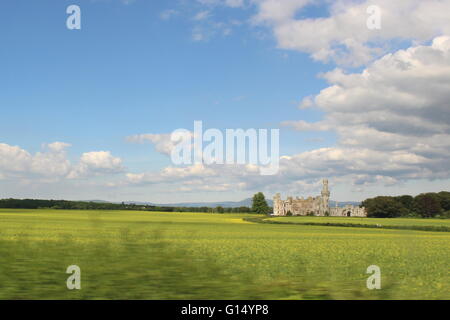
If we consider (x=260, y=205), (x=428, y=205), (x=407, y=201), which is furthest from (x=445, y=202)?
(x=260, y=205)

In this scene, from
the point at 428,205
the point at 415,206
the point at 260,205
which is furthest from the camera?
the point at 260,205

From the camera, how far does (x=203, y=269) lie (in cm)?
1102

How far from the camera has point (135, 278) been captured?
34.6 feet

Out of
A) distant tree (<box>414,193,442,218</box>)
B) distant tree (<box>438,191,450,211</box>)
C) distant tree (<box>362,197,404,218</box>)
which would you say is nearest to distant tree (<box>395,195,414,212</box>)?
distant tree (<box>414,193,442,218</box>)

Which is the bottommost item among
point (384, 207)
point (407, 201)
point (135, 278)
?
point (384, 207)

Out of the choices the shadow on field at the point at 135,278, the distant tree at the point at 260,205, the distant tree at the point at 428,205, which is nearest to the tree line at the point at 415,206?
the distant tree at the point at 428,205

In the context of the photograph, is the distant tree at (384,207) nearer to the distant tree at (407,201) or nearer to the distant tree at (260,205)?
the distant tree at (407,201)

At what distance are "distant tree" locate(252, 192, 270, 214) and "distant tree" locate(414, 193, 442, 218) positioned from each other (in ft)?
201

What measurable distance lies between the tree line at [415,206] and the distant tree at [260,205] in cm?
4526

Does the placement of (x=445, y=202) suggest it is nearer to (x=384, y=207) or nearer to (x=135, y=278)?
(x=384, y=207)

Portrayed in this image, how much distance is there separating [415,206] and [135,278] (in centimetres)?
19155

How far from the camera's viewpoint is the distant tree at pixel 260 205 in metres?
187
